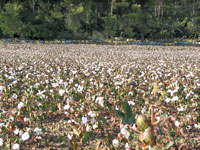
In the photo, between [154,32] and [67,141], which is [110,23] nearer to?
[154,32]

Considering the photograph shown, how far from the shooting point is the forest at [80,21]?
27969mm

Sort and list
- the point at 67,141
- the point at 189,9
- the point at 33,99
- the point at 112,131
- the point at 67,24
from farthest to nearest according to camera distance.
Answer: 1. the point at 189,9
2. the point at 67,24
3. the point at 33,99
4. the point at 112,131
5. the point at 67,141

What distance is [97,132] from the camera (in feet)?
10.7

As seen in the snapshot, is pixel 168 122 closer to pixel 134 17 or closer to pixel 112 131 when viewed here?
pixel 112 131

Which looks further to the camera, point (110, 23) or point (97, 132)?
point (110, 23)

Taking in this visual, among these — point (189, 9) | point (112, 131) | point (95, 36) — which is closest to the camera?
point (112, 131)

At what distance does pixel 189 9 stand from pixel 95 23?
80.3ft

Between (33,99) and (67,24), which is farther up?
(67,24)

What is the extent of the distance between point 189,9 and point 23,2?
118 feet

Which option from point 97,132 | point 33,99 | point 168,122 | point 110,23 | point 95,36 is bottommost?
point 97,132

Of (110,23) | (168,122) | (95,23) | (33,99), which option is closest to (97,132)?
(33,99)

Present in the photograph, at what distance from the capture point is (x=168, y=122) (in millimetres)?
590

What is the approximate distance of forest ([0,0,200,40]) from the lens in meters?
28.0

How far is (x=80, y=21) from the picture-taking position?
1321 inches
